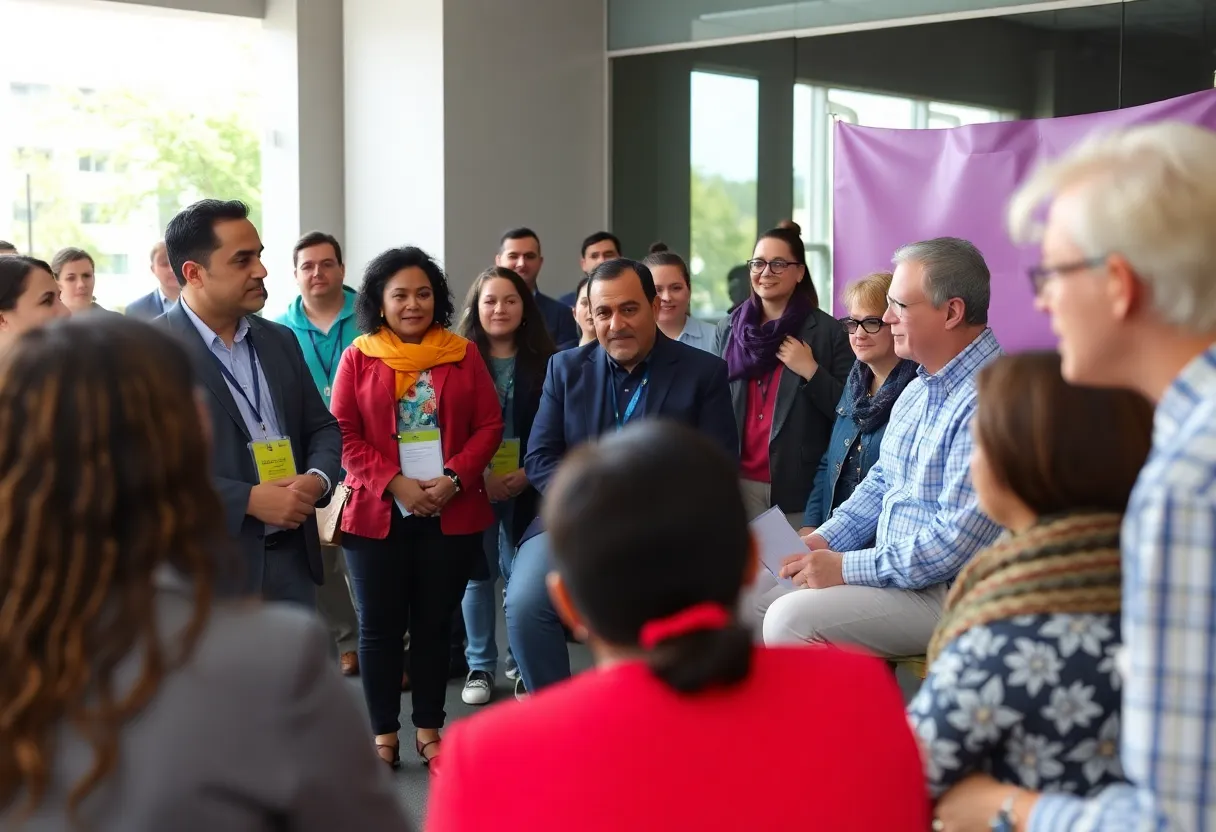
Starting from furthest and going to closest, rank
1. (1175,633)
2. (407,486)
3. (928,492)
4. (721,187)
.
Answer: (721,187), (407,486), (928,492), (1175,633)

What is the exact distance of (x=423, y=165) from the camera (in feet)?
24.9

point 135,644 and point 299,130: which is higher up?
point 299,130

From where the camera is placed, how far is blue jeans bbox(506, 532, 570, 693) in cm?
375

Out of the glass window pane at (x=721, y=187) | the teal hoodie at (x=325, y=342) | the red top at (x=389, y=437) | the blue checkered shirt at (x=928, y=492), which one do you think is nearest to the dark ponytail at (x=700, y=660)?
the blue checkered shirt at (x=928, y=492)

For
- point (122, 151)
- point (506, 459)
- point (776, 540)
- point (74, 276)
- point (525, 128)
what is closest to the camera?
point (776, 540)

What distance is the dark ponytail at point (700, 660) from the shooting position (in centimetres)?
114

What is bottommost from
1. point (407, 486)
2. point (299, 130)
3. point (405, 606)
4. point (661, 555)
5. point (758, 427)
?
point (405, 606)

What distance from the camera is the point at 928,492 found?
301 cm

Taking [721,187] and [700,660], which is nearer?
[700,660]

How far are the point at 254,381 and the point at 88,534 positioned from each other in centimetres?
236

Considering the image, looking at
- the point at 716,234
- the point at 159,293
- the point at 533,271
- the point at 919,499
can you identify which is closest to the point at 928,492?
the point at 919,499

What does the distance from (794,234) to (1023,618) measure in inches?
138

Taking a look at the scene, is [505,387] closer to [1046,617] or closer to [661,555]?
[1046,617]

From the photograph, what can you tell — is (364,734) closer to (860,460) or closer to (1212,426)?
(1212,426)
